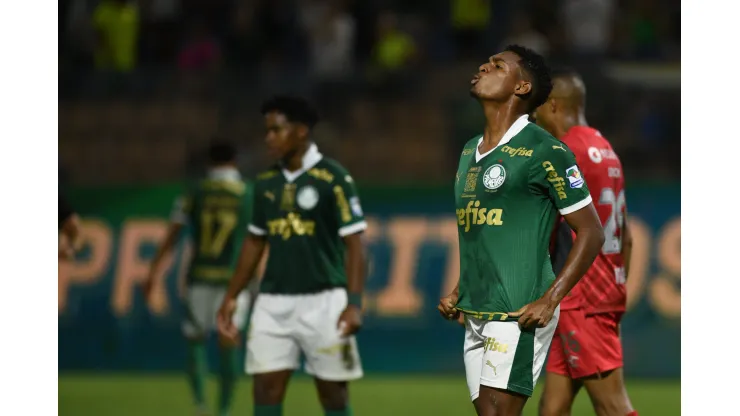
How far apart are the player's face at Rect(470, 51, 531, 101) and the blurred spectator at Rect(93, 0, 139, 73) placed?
33.6 feet

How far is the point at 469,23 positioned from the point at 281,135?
8379mm

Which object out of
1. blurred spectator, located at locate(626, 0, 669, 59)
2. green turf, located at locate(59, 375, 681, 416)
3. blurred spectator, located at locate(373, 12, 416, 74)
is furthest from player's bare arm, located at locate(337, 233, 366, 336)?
blurred spectator, located at locate(626, 0, 669, 59)

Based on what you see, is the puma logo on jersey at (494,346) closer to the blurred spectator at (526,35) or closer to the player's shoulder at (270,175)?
A: the player's shoulder at (270,175)

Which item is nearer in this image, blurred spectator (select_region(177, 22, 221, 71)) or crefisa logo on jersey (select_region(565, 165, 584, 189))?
crefisa logo on jersey (select_region(565, 165, 584, 189))

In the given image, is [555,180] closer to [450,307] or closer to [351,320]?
[450,307]

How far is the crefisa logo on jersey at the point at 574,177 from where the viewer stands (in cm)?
533

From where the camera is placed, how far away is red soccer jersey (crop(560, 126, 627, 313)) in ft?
21.6

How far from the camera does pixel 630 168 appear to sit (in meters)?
13.1

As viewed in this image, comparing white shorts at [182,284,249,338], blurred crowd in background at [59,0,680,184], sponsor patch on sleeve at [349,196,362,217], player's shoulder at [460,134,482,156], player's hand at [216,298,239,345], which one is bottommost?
white shorts at [182,284,249,338]

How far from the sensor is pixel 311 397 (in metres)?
11.2

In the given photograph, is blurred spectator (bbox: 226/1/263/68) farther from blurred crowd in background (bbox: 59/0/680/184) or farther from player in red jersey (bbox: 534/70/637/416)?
player in red jersey (bbox: 534/70/637/416)

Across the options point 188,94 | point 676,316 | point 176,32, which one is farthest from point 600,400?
point 176,32

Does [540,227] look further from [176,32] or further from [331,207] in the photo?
[176,32]
